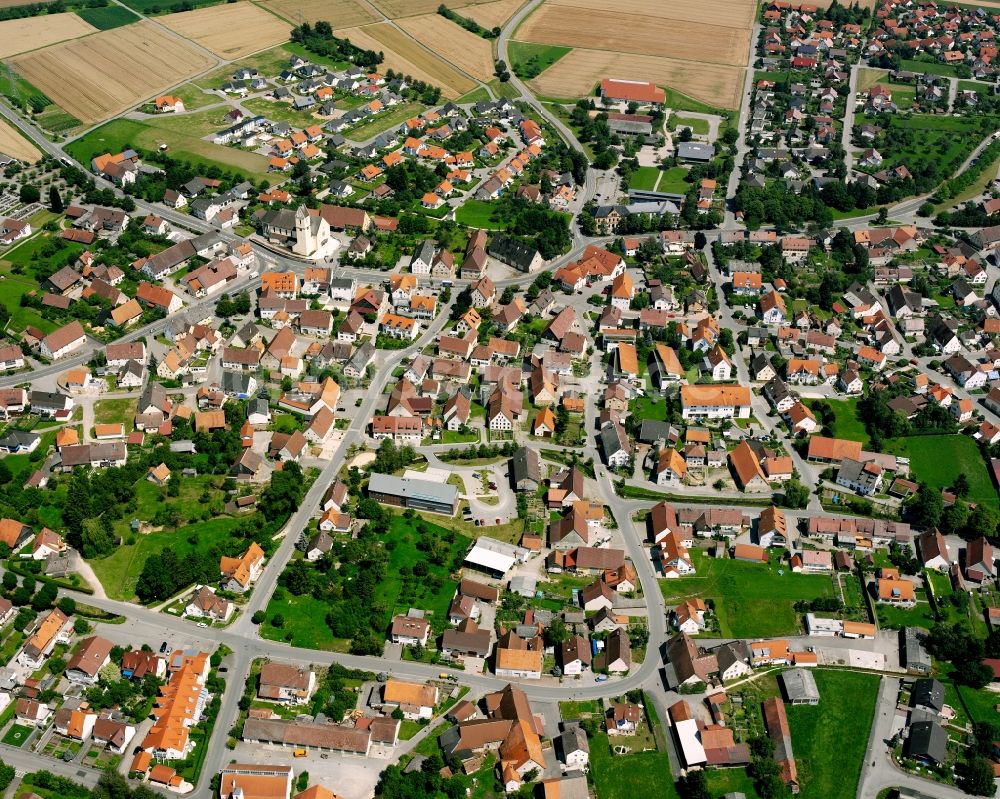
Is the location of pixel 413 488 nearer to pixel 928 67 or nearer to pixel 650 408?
pixel 650 408

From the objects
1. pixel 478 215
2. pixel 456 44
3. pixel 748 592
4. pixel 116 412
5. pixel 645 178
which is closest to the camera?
pixel 748 592

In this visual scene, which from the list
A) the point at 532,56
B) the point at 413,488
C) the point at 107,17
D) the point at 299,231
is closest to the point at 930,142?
the point at 532,56

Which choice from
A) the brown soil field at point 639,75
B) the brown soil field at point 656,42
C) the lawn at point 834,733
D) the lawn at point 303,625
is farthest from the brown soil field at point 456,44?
the lawn at point 834,733

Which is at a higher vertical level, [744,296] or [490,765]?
[744,296]

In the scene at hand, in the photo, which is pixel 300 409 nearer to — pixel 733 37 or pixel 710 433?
pixel 710 433

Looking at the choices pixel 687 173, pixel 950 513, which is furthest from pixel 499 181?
pixel 950 513

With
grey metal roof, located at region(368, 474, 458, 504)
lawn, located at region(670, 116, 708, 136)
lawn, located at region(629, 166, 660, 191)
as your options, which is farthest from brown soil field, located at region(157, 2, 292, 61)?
grey metal roof, located at region(368, 474, 458, 504)

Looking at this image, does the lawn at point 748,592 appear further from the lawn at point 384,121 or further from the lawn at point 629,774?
the lawn at point 384,121
